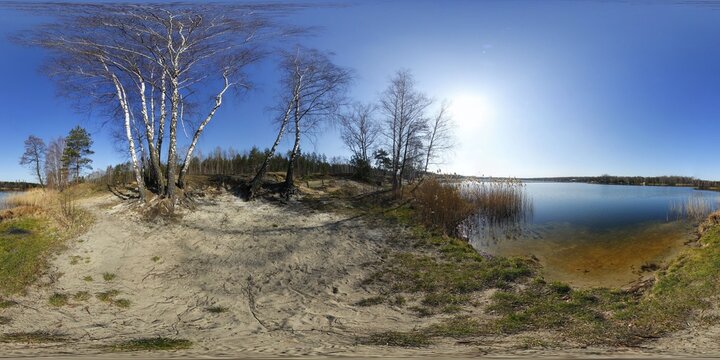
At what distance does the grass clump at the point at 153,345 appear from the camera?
15.9 ft

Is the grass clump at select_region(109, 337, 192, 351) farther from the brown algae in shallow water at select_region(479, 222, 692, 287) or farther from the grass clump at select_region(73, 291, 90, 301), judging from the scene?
the brown algae in shallow water at select_region(479, 222, 692, 287)

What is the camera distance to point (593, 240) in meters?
14.6

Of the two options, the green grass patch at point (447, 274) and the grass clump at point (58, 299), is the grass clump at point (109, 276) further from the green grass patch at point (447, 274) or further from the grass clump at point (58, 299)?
the green grass patch at point (447, 274)

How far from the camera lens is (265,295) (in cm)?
793

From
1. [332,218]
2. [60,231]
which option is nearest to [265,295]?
[332,218]

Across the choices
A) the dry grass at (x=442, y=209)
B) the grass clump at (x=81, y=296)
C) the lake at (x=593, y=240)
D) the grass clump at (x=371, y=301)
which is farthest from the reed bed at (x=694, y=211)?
the grass clump at (x=81, y=296)

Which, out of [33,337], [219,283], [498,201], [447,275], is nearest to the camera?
[33,337]

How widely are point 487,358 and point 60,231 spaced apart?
12.2m

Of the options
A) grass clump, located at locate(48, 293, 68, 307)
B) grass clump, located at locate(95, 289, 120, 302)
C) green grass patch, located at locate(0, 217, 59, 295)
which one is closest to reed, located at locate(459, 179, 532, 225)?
grass clump, located at locate(95, 289, 120, 302)

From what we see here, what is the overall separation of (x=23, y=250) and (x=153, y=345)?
23.5 feet

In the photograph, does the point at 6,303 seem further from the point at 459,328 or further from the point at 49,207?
the point at 459,328

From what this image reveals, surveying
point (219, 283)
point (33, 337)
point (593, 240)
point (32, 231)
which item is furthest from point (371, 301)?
point (593, 240)

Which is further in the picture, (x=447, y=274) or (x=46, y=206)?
(x=46, y=206)

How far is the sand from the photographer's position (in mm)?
4945
